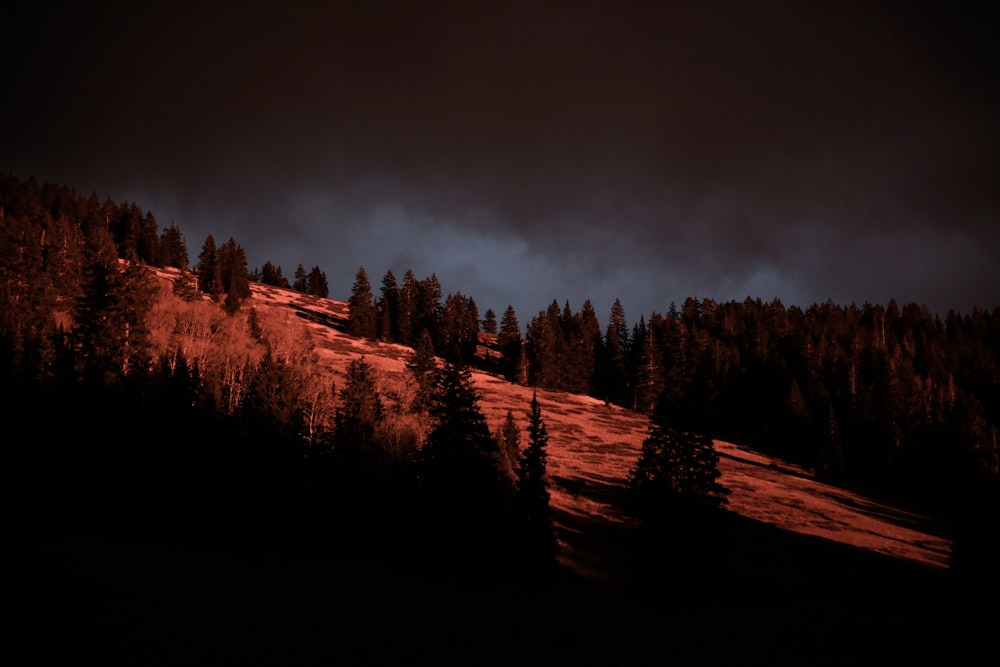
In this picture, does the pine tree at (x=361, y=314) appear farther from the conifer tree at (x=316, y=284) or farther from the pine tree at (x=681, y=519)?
the pine tree at (x=681, y=519)

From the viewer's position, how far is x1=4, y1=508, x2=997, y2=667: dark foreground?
10.4 meters

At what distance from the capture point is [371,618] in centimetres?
1394

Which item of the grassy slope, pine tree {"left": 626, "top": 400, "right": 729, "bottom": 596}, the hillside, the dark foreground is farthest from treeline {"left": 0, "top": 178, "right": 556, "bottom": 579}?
the hillside

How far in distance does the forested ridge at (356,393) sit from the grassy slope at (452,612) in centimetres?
550

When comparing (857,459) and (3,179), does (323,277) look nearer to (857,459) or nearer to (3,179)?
(3,179)

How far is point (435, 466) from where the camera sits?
22.2m

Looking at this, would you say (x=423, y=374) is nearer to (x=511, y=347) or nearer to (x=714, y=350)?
(x=511, y=347)

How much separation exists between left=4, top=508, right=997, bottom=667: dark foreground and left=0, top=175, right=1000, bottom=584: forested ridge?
15.2 feet

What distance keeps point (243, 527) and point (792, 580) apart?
36132mm

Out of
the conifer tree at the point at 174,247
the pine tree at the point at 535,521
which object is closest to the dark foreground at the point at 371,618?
the pine tree at the point at 535,521

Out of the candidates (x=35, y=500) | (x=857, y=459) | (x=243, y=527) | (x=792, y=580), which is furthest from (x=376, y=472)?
(x=857, y=459)

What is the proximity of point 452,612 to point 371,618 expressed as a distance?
330 centimetres

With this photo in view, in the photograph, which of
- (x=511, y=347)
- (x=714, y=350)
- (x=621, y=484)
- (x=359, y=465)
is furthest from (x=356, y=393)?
(x=714, y=350)

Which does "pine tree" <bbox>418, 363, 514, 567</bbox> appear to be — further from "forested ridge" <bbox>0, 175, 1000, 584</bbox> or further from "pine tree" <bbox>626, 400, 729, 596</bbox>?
"pine tree" <bbox>626, 400, 729, 596</bbox>
